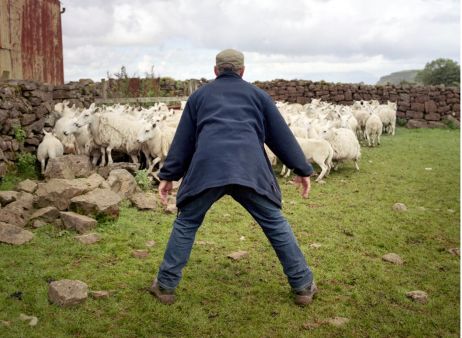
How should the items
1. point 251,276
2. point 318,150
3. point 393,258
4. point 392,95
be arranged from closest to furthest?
point 251,276 < point 393,258 < point 318,150 < point 392,95

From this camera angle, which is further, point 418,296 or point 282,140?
point 418,296

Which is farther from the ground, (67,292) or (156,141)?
(156,141)

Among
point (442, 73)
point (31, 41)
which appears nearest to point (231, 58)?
point (31, 41)

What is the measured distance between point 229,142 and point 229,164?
19cm

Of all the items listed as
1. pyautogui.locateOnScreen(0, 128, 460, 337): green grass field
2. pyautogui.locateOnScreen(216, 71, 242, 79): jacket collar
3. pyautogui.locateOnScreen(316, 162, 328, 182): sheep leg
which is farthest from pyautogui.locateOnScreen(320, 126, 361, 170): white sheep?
pyautogui.locateOnScreen(216, 71, 242, 79): jacket collar

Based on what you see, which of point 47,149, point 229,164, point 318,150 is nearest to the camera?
point 229,164

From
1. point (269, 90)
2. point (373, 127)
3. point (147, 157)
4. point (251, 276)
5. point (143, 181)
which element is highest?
point (269, 90)

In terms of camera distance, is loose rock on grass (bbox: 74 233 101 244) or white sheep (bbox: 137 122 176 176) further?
white sheep (bbox: 137 122 176 176)

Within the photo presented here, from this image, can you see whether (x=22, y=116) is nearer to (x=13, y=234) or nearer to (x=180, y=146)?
(x=13, y=234)

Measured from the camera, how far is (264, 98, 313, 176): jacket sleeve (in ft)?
14.4

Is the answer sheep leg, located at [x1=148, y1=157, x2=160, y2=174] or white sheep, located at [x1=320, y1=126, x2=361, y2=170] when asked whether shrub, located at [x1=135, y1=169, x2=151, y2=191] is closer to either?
sheep leg, located at [x1=148, y1=157, x2=160, y2=174]

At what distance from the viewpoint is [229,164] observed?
4098 millimetres

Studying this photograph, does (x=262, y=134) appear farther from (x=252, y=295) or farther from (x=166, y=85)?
(x=166, y=85)

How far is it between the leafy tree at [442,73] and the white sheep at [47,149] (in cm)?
4336
